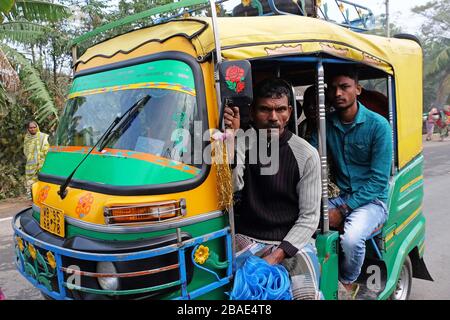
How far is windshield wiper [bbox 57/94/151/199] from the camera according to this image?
2457 mm

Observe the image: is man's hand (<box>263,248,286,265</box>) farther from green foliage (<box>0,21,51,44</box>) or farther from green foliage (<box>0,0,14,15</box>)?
green foliage (<box>0,21,51,44</box>)

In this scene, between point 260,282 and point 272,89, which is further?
point 272,89

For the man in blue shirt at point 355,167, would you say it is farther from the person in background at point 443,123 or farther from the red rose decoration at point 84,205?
the person in background at point 443,123

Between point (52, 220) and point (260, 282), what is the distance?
1.34m

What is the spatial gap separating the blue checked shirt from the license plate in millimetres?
2109

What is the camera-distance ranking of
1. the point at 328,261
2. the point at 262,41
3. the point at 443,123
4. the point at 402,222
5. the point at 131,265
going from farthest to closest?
the point at 443,123 → the point at 402,222 → the point at 328,261 → the point at 262,41 → the point at 131,265

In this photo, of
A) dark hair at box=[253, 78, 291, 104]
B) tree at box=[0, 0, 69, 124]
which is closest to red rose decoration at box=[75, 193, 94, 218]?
dark hair at box=[253, 78, 291, 104]


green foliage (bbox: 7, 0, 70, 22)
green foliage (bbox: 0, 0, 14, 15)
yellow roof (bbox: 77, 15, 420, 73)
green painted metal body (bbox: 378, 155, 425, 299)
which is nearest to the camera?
yellow roof (bbox: 77, 15, 420, 73)

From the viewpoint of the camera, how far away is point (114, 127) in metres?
2.55

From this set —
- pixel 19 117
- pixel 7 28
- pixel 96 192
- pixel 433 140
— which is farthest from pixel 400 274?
pixel 433 140

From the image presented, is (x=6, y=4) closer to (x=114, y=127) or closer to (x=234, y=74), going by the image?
(x=114, y=127)

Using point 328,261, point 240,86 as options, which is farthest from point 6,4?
point 328,261

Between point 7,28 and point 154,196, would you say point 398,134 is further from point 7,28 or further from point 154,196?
point 7,28

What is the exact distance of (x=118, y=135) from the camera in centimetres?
251
